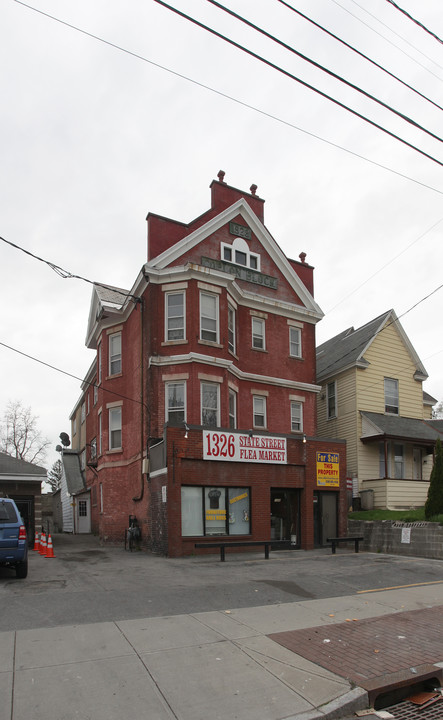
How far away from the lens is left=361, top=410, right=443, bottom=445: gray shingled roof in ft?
85.3

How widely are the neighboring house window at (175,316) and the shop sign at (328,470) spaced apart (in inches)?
291

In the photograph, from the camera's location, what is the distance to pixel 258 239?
25750 mm

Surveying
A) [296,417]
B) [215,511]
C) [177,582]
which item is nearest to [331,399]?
[296,417]

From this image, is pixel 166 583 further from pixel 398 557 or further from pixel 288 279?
pixel 288 279

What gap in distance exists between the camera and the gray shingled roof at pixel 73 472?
3622cm

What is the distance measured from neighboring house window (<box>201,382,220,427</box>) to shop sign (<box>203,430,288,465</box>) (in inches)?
59.7

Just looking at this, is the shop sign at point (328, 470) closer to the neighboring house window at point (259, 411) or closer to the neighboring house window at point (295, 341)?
the neighboring house window at point (259, 411)

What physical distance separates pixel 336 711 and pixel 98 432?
2291 centimetres

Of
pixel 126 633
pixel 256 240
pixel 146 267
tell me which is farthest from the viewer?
pixel 256 240

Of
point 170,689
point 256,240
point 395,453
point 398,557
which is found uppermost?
point 256,240

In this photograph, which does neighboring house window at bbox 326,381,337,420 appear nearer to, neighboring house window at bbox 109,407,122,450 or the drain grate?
neighboring house window at bbox 109,407,122,450

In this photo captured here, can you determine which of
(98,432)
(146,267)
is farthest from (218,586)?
(98,432)

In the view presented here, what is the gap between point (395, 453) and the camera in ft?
91.1

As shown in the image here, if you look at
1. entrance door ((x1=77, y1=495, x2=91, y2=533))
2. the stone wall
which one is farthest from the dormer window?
entrance door ((x1=77, y1=495, x2=91, y2=533))
